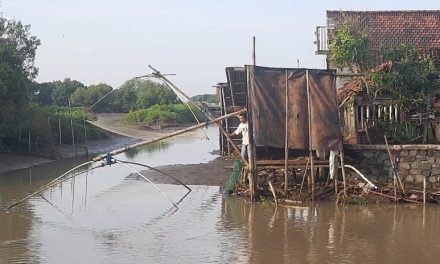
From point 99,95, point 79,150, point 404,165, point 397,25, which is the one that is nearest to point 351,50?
point 404,165

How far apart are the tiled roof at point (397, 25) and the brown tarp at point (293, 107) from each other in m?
8.12

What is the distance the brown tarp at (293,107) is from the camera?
1227 cm

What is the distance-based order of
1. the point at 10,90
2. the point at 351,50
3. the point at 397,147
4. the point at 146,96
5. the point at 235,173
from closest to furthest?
the point at 397,147
the point at 235,173
the point at 351,50
the point at 10,90
the point at 146,96

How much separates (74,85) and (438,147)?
5517 centimetres

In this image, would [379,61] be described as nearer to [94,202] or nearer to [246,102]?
[246,102]

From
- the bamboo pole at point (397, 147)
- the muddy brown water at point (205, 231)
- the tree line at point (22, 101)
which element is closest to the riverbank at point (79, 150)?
the tree line at point (22, 101)

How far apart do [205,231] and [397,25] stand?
13.9 metres

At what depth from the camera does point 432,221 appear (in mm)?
10617

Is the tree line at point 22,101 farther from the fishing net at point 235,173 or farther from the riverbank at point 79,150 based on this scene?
the fishing net at point 235,173

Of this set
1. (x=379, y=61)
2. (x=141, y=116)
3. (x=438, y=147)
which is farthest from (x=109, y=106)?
(x=438, y=147)

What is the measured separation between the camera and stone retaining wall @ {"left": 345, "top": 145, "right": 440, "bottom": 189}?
486 inches

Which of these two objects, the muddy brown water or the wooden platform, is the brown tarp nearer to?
the wooden platform

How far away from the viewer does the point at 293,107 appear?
12391mm

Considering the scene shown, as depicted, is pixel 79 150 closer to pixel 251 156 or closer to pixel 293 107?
pixel 251 156
